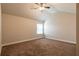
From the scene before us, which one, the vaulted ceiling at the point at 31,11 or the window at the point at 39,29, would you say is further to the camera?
the window at the point at 39,29

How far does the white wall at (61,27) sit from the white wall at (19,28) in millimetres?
248

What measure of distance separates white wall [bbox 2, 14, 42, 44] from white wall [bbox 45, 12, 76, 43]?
0.81 ft

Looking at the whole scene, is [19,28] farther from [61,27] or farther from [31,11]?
[61,27]

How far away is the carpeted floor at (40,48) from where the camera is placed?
1.83m

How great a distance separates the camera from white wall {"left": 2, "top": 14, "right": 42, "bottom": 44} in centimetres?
177

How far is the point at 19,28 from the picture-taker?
184 centimetres

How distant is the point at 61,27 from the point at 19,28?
2.59ft

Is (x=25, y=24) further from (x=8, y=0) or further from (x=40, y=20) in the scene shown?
(x=8, y=0)

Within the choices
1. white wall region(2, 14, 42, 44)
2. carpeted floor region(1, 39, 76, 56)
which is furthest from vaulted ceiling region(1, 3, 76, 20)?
carpeted floor region(1, 39, 76, 56)

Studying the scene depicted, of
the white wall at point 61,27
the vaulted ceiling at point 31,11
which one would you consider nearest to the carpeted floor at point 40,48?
the white wall at point 61,27

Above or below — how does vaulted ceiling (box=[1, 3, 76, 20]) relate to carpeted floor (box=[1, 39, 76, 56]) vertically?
above

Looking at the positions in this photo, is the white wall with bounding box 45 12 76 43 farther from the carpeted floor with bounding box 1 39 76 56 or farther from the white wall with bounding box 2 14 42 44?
the white wall with bounding box 2 14 42 44

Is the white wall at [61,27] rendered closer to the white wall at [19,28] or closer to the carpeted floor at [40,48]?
the carpeted floor at [40,48]

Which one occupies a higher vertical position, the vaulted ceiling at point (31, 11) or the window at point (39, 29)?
the vaulted ceiling at point (31, 11)
